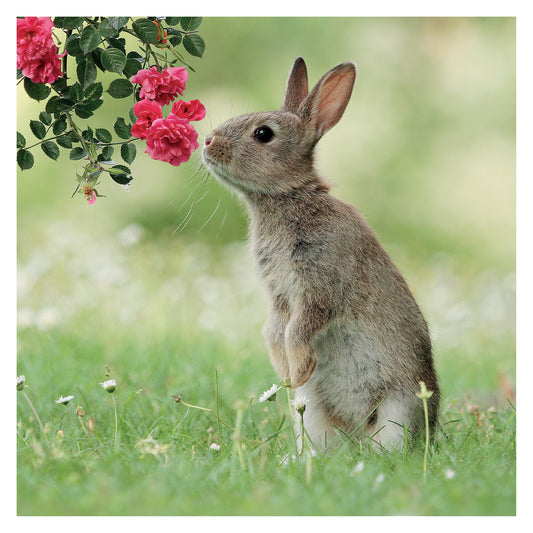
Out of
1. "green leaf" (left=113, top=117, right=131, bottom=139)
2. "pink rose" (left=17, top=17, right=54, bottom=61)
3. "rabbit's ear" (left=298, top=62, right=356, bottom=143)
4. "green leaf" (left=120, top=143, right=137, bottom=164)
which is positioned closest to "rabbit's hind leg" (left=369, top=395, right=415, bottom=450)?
"rabbit's ear" (left=298, top=62, right=356, bottom=143)

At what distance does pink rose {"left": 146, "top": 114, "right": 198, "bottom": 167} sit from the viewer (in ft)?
11.4

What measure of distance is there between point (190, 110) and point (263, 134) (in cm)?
43

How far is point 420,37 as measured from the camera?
7973 millimetres

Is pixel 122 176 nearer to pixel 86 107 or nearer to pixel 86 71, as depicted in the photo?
pixel 86 107

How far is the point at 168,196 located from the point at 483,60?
141 inches

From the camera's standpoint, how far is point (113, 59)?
3.43 meters

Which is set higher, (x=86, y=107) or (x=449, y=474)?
(x=86, y=107)

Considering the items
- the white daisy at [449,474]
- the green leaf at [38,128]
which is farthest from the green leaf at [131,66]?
the white daisy at [449,474]

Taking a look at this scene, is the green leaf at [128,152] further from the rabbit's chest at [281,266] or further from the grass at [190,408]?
the grass at [190,408]

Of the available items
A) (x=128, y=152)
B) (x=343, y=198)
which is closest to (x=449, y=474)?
(x=128, y=152)

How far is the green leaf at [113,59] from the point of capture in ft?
11.2

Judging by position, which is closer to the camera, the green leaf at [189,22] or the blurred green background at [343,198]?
the green leaf at [189,22]

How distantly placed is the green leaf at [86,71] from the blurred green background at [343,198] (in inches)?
78.9
